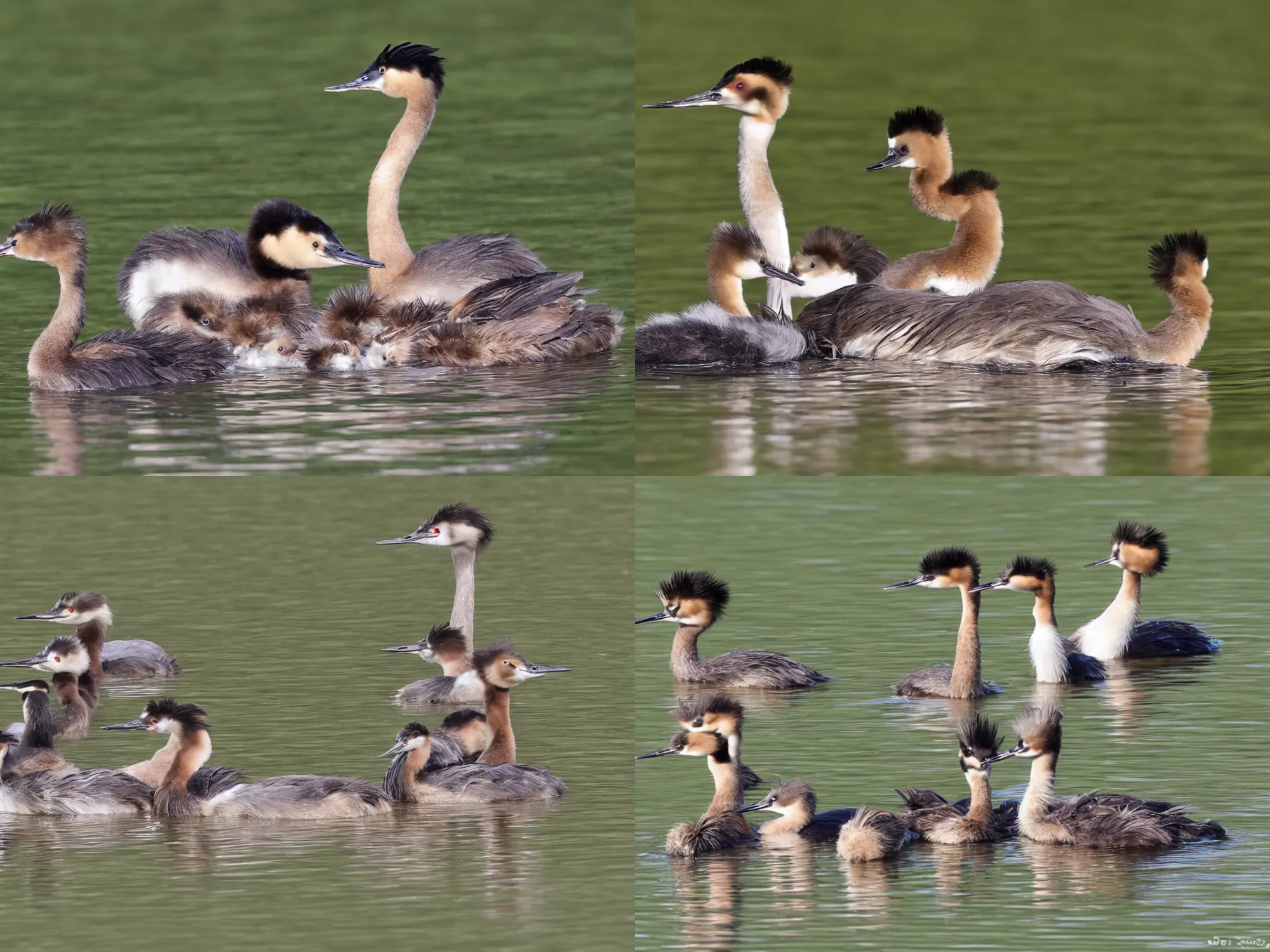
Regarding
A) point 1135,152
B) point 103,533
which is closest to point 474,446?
point 103,533

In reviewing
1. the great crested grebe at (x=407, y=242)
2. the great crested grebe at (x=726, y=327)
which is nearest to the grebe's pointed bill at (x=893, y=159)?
the great crested grebe at (x=726, y=327)

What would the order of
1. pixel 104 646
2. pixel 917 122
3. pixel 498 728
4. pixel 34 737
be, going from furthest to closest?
pixel 104 646
pixel 917 122
pixel 34 737
pixel 498 728

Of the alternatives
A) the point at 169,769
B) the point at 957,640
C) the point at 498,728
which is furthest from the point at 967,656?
the point at 169,769

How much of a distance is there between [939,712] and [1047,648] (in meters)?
1.24

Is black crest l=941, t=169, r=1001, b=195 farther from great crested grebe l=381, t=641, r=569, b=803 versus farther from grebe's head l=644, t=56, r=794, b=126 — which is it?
great crested grebe l=381, t=641, r=569, b=803

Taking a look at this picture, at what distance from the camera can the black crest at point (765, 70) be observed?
14.7 meters

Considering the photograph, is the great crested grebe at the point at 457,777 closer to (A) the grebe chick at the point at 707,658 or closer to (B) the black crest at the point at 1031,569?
(A) the grebe chick at the point at 707,658

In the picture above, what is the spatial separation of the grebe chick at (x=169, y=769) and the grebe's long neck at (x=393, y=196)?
2856 mm

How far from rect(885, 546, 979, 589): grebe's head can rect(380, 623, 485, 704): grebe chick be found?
7.72ft

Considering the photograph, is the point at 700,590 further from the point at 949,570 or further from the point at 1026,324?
the point at 1026,324

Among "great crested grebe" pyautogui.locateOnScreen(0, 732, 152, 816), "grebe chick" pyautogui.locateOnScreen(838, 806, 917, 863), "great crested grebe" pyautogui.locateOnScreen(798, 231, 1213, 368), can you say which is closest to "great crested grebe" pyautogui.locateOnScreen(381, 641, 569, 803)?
"great crested grebe" pyautogui.locateOnScreen(0, 732, 152, 816)

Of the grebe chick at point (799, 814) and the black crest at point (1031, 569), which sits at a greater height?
the black crest at point (1031, 569)

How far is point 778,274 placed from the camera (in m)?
14.3

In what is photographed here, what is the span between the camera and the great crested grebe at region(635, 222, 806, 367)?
13.8m
